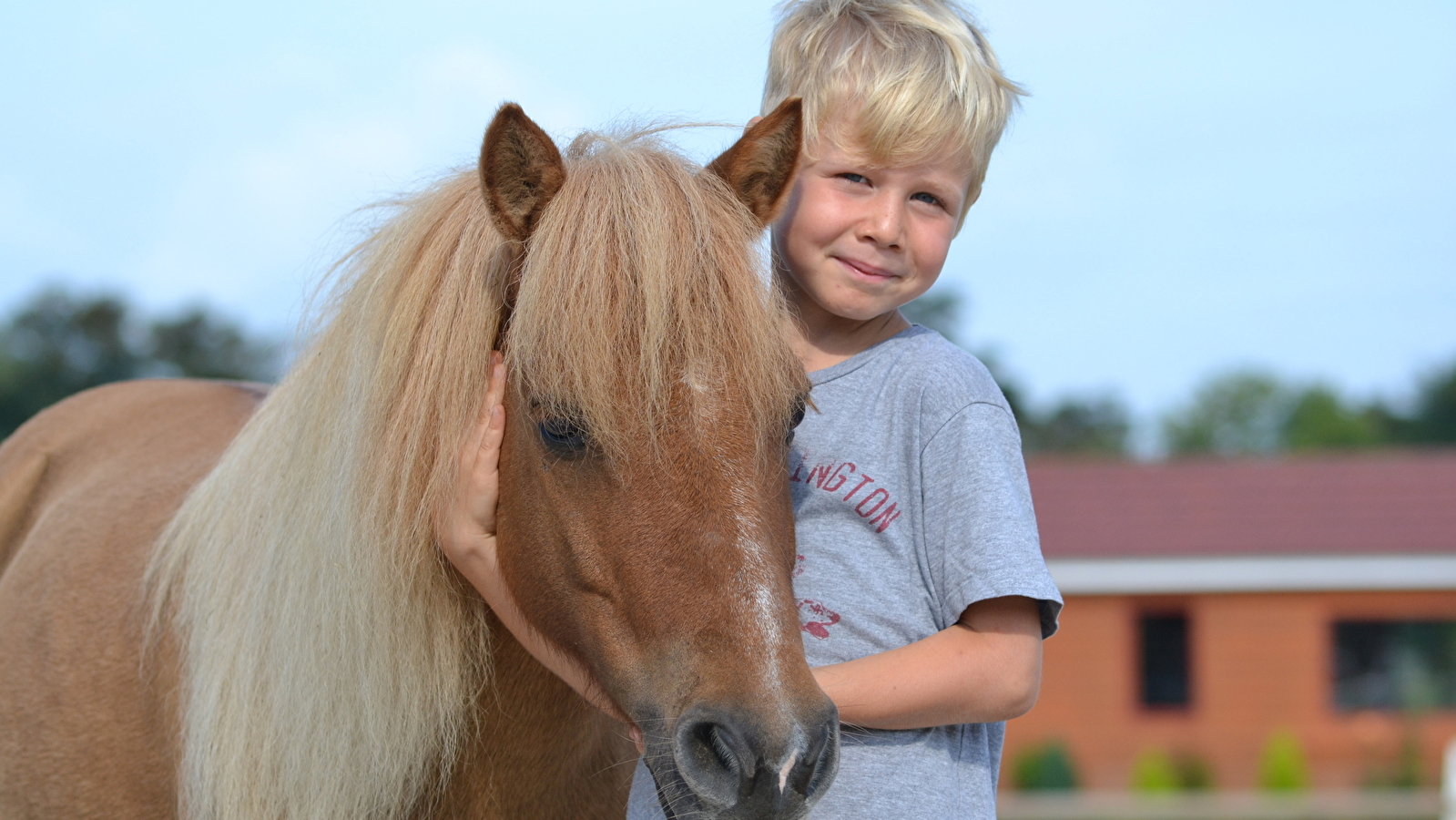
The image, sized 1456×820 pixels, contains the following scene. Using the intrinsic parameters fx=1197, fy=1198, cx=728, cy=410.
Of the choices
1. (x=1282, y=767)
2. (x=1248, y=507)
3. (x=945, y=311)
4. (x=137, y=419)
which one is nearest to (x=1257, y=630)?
(x=1248, y=507)

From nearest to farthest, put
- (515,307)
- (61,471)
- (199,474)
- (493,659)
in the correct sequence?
(515,307), (493,659), (199,474), (61,471)

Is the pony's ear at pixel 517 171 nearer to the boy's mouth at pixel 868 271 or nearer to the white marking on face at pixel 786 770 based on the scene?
the boy's mouth at pixel 868 271

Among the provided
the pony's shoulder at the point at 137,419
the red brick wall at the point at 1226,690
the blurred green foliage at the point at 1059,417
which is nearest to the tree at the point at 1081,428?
the blurred green foliage at the point at 1059,417

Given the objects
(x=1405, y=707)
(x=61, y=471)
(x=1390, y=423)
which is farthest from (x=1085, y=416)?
(x=61, y=471)

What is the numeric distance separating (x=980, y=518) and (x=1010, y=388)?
4630cm

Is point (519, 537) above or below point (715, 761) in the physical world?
above

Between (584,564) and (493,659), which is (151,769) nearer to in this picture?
(493,659)

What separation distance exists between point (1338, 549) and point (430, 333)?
1794cm

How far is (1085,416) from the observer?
A: 7088 centimetres

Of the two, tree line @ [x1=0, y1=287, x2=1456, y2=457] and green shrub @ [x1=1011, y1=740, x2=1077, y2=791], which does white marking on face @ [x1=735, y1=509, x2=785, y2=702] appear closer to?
tree line @ [x1=0, y1=287, x2=1456, y2=457]

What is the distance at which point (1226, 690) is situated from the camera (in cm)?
1748

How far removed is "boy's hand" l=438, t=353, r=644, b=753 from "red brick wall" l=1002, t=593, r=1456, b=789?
52.8 feet

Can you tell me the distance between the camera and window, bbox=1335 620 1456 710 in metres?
18.2

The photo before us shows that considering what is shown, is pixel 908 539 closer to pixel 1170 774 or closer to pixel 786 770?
pixel 786 770
